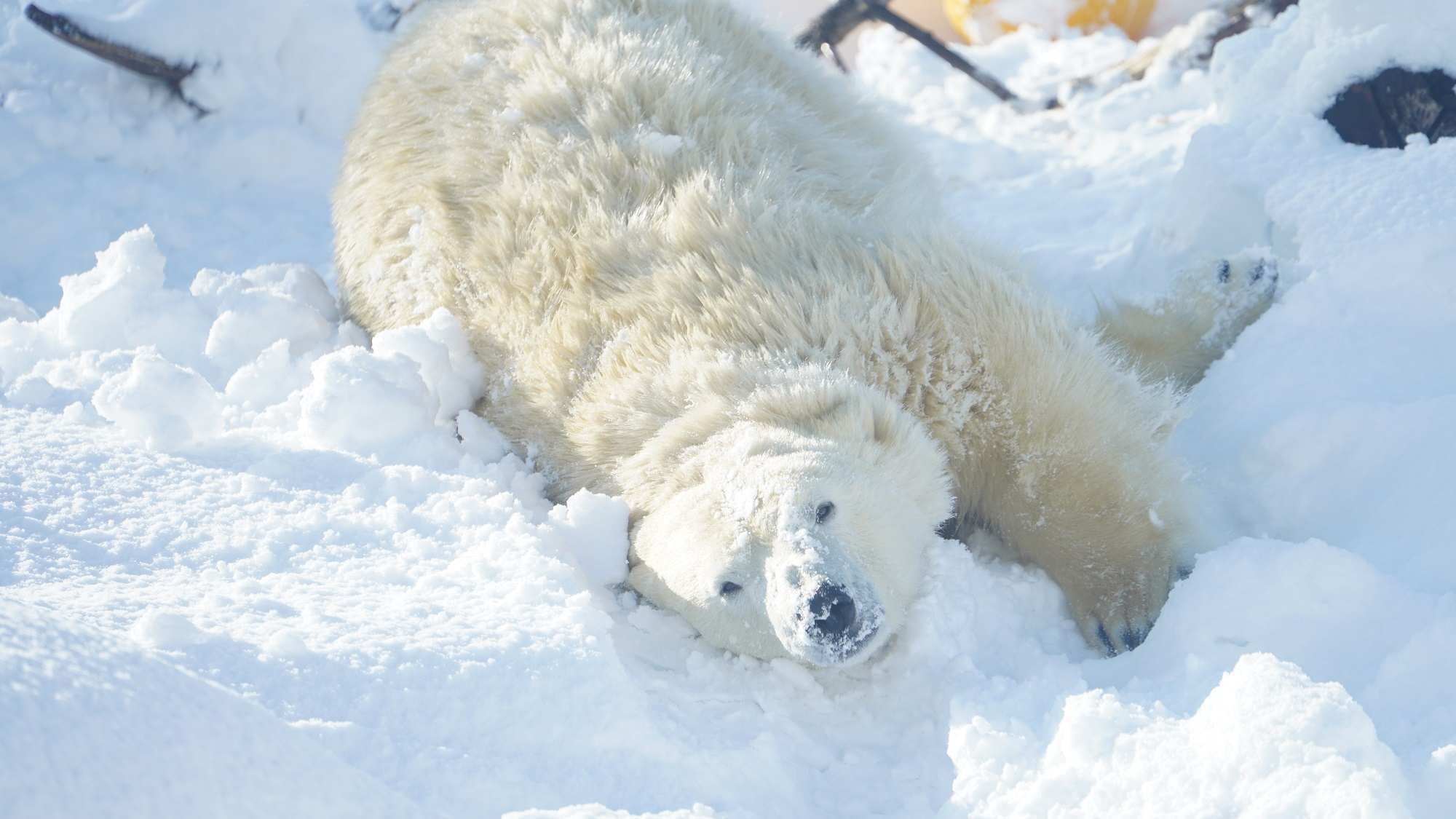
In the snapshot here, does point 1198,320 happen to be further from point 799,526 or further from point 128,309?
point 128,309

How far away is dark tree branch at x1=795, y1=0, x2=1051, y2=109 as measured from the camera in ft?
20.8

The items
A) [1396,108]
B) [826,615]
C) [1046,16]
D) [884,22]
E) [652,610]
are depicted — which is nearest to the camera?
[826,615]

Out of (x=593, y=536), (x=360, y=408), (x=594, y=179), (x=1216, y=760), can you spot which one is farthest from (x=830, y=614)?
(x=594, y=179)

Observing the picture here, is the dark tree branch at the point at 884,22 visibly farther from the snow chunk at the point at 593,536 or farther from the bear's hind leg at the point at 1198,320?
the snow chunk at the point at 593,536

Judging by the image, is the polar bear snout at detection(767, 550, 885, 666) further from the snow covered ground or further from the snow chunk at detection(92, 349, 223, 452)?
the snow chunk at detection(92, 349, 223, 452)

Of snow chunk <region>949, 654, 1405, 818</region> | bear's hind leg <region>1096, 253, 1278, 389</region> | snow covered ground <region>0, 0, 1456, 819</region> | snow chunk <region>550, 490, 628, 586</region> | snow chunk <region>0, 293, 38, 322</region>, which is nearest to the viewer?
snow chunk <region>949, 654, 1405, 818</region>

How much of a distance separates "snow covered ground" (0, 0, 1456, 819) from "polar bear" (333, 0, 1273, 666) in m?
0.14

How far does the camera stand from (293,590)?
8.61 feet

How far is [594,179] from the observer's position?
3.59m

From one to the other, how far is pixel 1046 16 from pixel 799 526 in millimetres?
5570

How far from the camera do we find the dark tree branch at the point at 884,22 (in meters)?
6.34

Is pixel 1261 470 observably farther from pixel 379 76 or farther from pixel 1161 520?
pixel 379 76

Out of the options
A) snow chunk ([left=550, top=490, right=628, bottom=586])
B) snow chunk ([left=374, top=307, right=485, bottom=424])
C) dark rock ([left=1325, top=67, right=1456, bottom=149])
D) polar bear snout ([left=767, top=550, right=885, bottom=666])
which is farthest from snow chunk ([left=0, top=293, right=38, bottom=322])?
dark rock ([left=1325, top=67, right=1456, bottom=149])

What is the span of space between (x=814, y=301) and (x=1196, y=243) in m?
1.47
